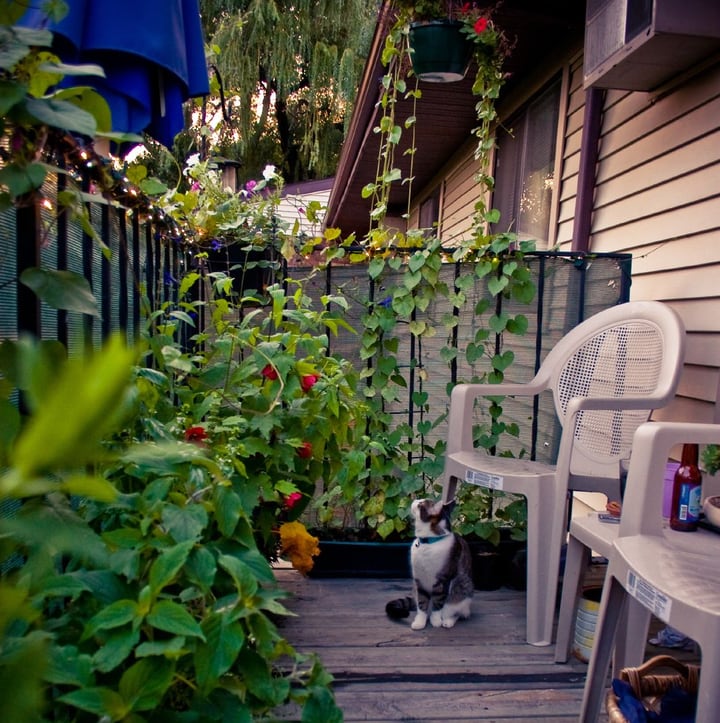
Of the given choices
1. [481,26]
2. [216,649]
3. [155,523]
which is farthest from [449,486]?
[481,26]

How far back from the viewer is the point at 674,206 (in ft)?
8.68

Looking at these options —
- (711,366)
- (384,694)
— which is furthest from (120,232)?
(711,366)

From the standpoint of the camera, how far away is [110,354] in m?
0.16

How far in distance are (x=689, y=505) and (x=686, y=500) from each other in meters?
0.01

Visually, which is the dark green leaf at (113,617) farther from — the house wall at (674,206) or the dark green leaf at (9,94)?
the house wall at (674,206)

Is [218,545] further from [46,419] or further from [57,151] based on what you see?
[46,419]

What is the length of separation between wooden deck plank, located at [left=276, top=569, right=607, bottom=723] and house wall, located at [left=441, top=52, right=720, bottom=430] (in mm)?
932

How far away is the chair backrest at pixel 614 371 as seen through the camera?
2.14 metres

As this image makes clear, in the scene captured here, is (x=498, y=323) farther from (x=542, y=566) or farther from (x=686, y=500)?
(x=686, y=500)

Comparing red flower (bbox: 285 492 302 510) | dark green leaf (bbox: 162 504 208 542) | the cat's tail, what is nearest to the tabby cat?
the cat's tail

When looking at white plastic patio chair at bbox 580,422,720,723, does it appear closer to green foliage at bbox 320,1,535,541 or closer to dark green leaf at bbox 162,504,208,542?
dark green leaf at bbox 162,504,208,542

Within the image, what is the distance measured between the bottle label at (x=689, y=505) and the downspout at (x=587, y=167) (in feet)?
6.34

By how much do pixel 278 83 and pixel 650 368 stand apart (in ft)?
32.2

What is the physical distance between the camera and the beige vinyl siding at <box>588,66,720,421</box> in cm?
238
